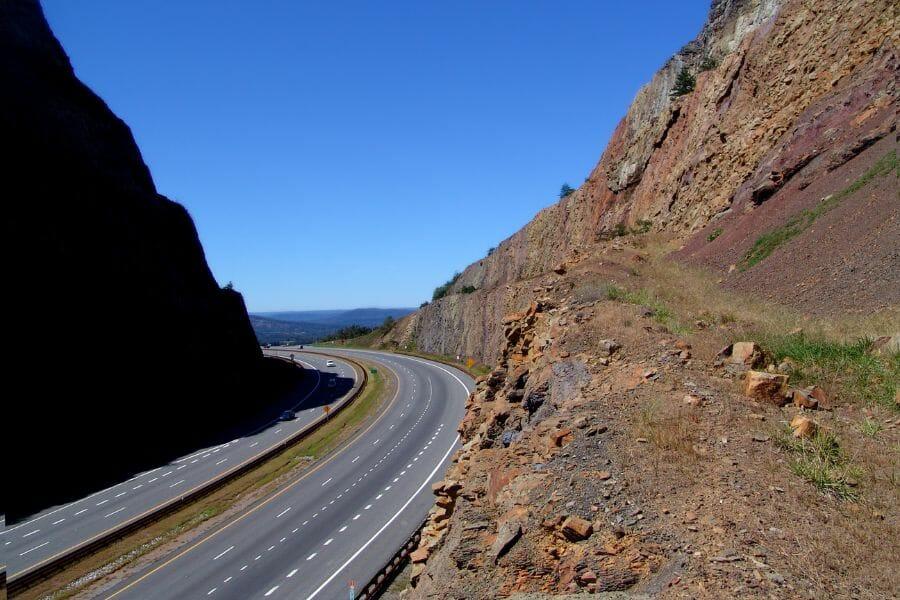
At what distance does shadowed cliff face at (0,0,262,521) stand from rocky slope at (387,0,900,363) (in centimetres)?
2902

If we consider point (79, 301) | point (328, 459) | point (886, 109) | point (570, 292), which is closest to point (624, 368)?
point (570, 292)

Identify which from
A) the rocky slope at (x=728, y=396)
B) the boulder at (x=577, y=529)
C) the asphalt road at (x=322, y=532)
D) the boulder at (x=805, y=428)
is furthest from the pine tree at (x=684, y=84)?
the boulder at (x=577, y=529)

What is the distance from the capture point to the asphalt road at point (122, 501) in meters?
23.1

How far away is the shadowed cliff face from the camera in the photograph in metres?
32.1

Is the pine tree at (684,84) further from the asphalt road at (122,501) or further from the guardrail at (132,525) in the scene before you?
the guardrail at (132,525)

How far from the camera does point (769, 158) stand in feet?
102

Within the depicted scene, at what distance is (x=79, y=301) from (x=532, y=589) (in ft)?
128

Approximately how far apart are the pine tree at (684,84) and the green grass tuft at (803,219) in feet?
100

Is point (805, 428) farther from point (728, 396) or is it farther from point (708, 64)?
point (708, 64)

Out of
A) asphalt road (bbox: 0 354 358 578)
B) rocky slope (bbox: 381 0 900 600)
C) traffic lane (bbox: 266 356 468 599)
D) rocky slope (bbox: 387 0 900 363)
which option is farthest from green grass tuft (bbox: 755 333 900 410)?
asphalt road (bbox: 0 354 358 578)

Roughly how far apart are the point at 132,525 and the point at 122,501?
533 centimetres

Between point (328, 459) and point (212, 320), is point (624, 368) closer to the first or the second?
point (328, 459)

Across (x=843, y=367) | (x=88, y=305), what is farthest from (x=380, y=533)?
(x=88, y=305)

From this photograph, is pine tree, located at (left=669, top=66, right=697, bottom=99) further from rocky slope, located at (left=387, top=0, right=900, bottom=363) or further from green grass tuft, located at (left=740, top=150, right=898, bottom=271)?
green grass tuft, located at (left=740, top=150, right=898, bottom=271)
